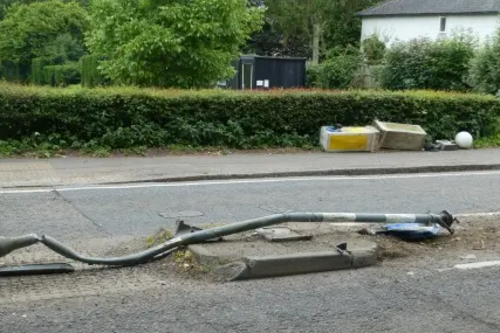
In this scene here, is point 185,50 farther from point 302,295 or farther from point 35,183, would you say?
point 302,295

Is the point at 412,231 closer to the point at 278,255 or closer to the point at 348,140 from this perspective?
the point at 278,255

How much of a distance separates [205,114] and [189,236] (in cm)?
895

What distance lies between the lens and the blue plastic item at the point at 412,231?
314 inches

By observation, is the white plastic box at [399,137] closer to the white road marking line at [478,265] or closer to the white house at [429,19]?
the white road marking line at [478,265]

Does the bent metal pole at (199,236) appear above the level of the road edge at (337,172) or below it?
above

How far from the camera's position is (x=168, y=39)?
1741cm

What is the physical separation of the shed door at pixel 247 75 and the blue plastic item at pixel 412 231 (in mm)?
21589

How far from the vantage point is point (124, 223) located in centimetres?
900

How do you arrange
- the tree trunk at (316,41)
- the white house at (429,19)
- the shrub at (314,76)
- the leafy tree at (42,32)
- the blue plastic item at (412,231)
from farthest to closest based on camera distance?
1. the tree trunk at (316,41)
2. the leafy tree at (42,32)
3. the white house at (429,19)
4. the shrub at (314,76)
5. the blue plastic item at (412,231)

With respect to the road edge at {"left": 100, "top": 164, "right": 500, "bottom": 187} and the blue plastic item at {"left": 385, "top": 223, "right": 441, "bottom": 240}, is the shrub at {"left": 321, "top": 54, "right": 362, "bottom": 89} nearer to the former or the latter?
the road edge at {"left": 100, "top": 164, "right": 500, "bottom": 187}

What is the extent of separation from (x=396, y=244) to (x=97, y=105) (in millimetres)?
8830

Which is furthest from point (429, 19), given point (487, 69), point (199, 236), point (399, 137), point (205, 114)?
point (199, 236)

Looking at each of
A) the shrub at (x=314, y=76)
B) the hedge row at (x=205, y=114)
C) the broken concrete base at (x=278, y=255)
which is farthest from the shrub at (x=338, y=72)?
the broken concrete base at (x=278, y=255)

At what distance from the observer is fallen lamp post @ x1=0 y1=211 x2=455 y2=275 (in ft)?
21.9
